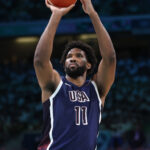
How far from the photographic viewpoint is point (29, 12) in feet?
48.1

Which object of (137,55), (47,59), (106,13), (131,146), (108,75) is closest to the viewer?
(47,59)

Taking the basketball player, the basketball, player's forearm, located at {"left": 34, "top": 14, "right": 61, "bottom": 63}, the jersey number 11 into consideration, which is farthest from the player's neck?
the basketball

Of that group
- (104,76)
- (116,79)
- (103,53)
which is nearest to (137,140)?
(116,79)

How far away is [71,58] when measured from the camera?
3.42 m

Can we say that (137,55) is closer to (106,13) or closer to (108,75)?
(106,13)

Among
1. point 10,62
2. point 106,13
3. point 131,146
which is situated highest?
point 106,13

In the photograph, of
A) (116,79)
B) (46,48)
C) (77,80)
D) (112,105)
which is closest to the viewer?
(46,48)

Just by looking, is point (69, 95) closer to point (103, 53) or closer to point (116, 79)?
point (103, 53)

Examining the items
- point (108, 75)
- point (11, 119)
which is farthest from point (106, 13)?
point (108, 75)

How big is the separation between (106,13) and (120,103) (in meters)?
3.46

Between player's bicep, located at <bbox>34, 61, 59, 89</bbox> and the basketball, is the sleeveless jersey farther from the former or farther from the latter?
the basketball

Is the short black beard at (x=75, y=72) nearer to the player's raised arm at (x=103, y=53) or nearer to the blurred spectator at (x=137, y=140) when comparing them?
the player's raised arm at (x=103, y=53)

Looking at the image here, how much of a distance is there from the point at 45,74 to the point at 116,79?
10405 millimetres

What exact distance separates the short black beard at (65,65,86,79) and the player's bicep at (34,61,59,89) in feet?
0.41
